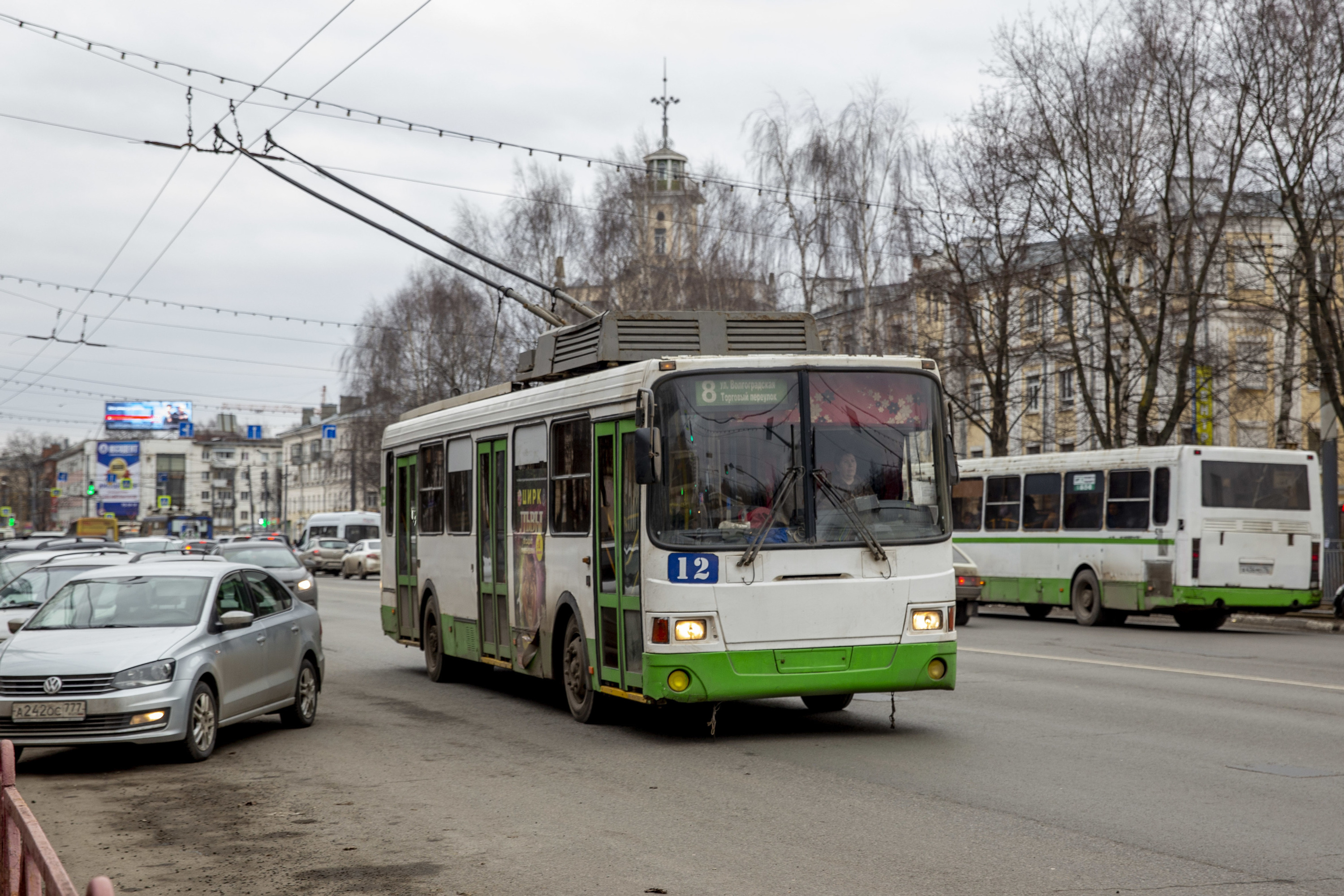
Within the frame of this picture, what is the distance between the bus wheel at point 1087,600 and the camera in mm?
26125

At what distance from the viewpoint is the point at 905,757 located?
1034 centimetres

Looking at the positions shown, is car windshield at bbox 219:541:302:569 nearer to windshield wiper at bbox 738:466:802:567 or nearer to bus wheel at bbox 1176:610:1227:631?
bus wheel at bbox 1176:610:1227:631

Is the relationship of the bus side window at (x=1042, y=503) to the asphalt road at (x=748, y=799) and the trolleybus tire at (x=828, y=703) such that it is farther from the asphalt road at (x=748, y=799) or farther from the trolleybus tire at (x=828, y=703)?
the trolleybus tire at (x=828, y=703)

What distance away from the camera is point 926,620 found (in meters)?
11.5

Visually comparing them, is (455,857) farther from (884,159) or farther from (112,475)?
(112,475)

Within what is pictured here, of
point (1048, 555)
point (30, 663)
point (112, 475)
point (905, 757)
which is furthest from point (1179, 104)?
point (112, 475)

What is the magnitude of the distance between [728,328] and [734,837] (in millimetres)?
5945

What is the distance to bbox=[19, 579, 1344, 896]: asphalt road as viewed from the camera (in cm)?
689

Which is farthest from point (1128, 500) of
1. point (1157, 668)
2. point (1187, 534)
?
point (1157, 668)

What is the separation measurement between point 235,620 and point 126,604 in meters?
0.94

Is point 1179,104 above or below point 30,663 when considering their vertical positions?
above

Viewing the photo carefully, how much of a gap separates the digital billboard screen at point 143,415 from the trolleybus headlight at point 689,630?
122316mm

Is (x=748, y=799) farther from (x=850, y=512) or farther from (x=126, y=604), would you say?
(x=126, y=604)

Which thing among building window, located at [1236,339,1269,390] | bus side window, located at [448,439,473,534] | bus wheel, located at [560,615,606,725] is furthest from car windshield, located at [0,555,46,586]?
building window, located at [1236,339,1269,390]
